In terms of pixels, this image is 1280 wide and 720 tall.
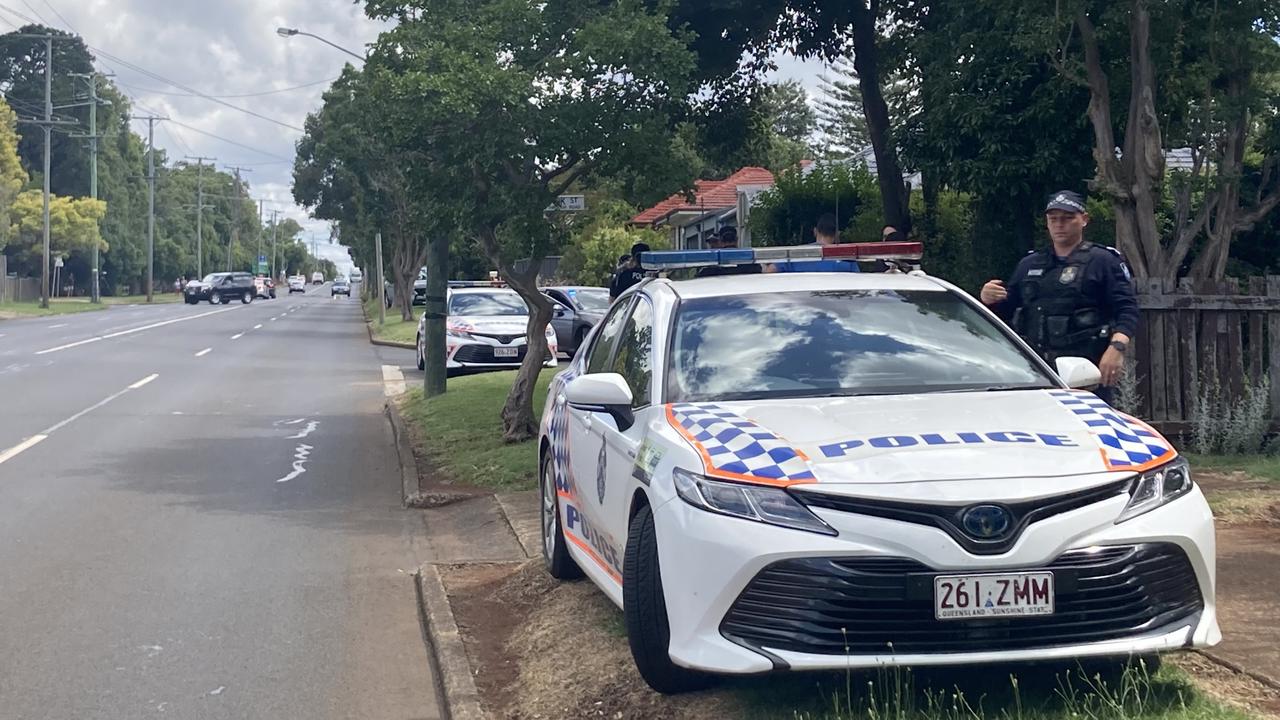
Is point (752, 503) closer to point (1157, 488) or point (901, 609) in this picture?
point (901, 609)

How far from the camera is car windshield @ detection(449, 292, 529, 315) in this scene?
885 inches

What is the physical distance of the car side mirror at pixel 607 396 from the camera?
17.9 ft

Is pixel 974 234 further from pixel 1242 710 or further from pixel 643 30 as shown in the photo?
pixel 1242 710

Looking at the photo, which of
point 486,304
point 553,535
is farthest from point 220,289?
point 553,535

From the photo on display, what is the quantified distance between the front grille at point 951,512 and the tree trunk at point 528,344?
8.69 metres

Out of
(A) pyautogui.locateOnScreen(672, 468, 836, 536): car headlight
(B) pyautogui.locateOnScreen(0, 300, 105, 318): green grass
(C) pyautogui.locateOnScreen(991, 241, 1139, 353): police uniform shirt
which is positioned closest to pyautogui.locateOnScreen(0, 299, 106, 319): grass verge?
(B) pyautogui.locateOnScreen(0, 300, 105, 318): green grass

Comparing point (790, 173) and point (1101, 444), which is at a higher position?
point (790, 173)

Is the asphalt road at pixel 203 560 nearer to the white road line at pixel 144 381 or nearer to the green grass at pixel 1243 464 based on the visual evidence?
the white road line at pixel 144 381

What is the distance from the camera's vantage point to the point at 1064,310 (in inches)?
290

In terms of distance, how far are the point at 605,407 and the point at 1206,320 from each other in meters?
7.14

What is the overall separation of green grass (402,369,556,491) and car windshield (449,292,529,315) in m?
2.66

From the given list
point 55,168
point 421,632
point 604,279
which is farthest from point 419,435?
point 55,168

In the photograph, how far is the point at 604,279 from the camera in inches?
1481

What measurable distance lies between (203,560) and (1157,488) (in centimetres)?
580
